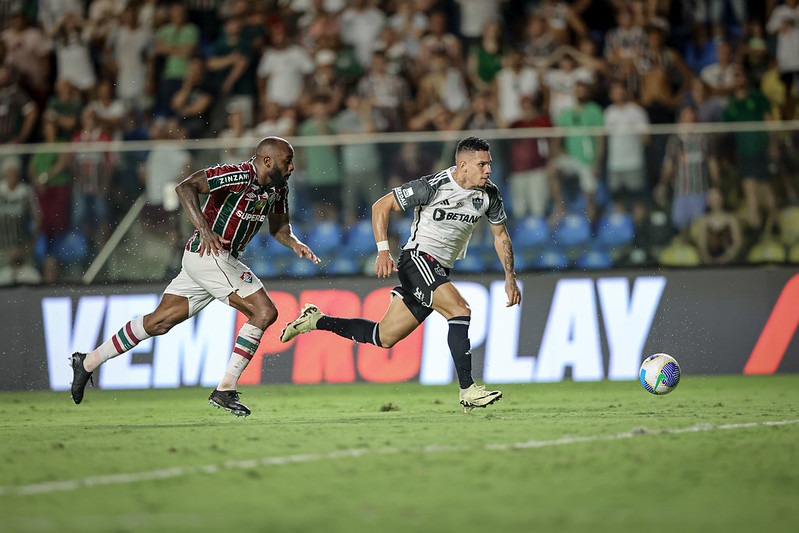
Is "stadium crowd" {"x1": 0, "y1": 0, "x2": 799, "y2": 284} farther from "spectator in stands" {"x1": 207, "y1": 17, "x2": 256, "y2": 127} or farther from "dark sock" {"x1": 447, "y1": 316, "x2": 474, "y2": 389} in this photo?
"dark sock" {"x1": 447, "y1": 316, "x2": 474, "y2": 389}

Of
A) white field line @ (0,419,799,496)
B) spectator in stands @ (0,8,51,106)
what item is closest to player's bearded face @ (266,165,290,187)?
white field line @ (0,419,799,496)

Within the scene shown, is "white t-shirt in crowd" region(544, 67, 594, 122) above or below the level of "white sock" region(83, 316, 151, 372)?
above

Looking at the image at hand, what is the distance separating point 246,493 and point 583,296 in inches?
341

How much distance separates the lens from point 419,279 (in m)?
10.5

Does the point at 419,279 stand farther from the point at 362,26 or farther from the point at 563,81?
the point at 362,26

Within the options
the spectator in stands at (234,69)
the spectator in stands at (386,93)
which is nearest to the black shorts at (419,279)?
the spectator in stands at (386,93)

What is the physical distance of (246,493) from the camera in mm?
6133

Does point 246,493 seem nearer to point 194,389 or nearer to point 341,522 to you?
point 341,522

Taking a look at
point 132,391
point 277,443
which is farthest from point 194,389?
point 277,443

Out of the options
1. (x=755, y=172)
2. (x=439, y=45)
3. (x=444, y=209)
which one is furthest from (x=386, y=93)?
(x=444, y=209)

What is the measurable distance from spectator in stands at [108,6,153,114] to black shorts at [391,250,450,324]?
8.50 m

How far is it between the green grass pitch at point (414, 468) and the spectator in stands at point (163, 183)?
3398 mm

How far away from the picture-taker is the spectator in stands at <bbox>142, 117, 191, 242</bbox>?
47.1ft

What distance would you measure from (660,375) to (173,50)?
10314mm
